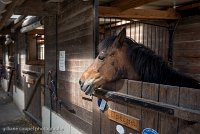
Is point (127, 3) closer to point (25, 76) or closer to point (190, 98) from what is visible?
point (190, 98)

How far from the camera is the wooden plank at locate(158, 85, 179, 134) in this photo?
6.09ft

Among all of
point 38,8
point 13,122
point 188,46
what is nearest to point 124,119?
point 188,46

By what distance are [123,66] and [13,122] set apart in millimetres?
5998

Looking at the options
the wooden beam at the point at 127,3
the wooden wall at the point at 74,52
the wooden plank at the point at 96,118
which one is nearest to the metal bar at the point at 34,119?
the wooden wall at the point at 74,52

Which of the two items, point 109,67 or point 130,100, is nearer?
point 130,100

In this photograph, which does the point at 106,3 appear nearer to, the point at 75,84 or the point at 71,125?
the point at 75,84

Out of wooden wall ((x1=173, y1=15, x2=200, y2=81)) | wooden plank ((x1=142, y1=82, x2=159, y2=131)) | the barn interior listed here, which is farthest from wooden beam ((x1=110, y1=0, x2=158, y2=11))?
wooden plank ((x1=142, y1=82, x2=159, y2=131))

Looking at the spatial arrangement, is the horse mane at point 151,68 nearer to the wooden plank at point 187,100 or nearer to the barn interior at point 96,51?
the barn interior at point 96,51

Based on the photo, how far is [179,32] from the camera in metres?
4.92

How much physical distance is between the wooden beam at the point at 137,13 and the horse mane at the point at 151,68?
67.9 inches

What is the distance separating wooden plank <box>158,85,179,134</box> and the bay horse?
1.54 ft

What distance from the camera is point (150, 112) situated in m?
2.11

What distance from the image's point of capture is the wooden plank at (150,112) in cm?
205

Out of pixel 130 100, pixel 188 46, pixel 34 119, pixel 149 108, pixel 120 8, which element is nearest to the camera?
pixel 149 108
